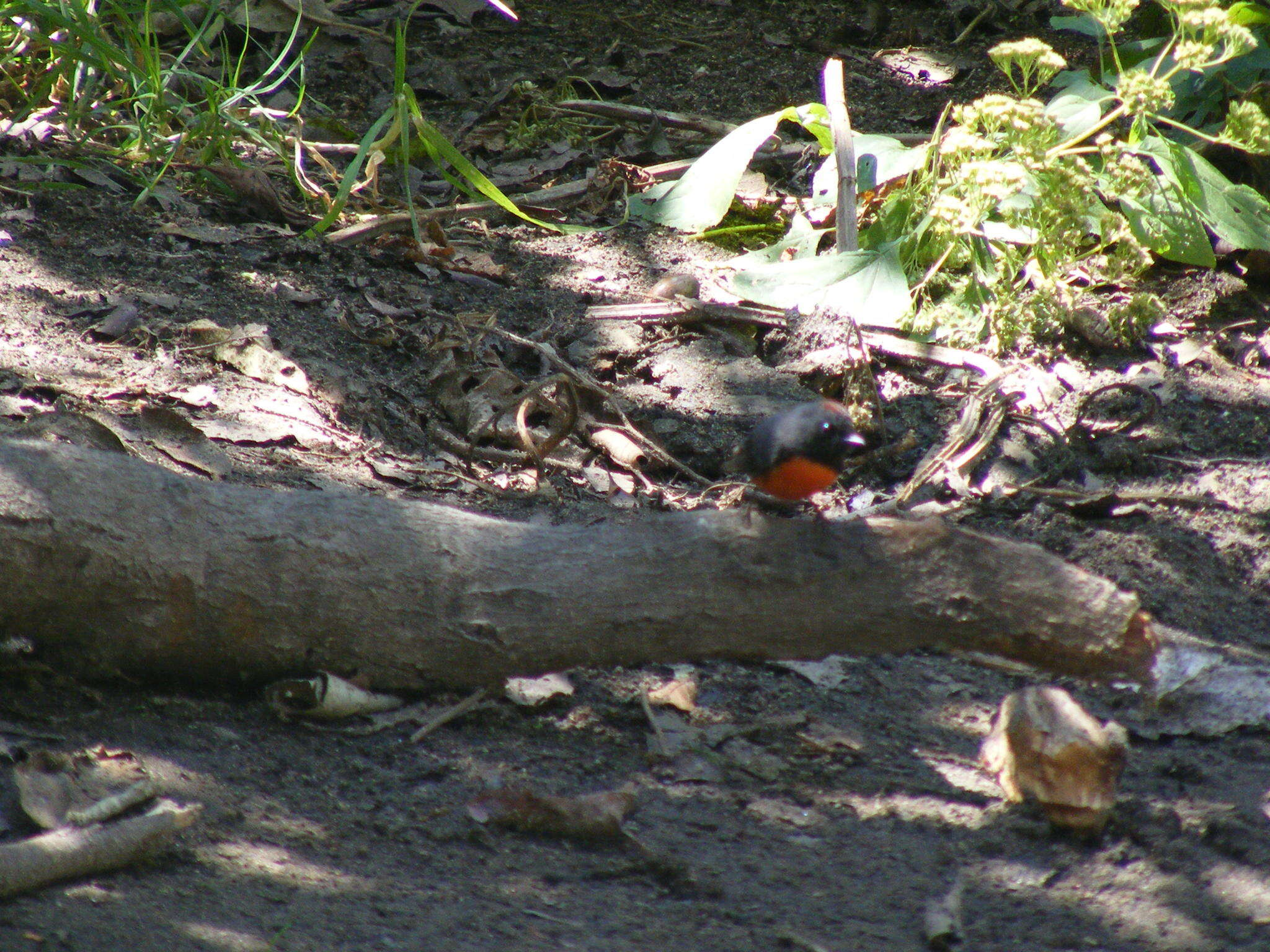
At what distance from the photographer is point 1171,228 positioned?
13.4 feet

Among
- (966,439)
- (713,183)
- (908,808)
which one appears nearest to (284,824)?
(908,808)

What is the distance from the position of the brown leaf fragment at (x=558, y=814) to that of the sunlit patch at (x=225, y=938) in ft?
1.73

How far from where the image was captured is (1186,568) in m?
3.13

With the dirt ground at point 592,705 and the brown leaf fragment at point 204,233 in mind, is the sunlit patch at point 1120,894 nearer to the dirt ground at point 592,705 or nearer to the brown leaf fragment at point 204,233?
the dirt ground at point 592,705

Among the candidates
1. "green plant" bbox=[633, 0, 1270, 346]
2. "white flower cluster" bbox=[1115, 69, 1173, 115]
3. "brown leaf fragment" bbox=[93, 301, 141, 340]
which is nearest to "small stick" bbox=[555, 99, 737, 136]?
"green plant" bbox=[633, 0, 1270, 346]

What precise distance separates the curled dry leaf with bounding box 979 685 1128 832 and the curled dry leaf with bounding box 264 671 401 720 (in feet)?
4.47

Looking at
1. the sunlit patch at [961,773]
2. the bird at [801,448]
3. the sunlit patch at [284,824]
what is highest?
the bird at [801,448]

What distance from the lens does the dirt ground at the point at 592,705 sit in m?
1.80

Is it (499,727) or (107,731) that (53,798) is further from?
(499,727)

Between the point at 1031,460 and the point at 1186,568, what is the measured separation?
67 cm

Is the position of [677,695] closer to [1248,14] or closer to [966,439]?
[966,439]

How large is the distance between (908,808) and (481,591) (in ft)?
3.24

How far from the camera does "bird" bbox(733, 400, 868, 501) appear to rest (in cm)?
234

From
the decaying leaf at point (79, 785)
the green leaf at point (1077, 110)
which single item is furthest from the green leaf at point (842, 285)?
the decaying leaf at point (79, 785)
